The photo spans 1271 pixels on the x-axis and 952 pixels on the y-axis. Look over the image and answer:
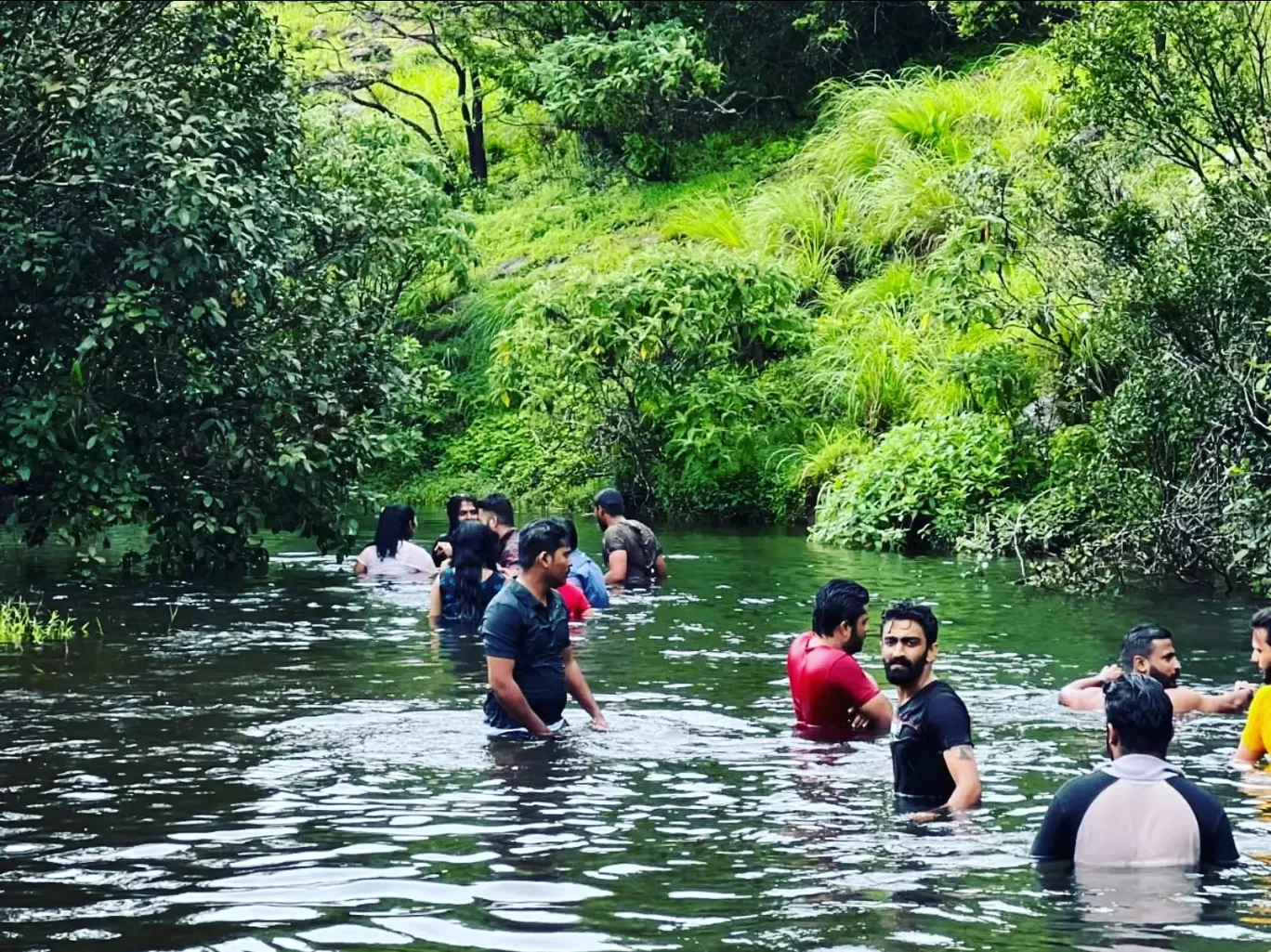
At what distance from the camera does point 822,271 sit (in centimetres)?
3478

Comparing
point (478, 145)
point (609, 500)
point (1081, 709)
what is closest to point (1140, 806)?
point (1081, 709)

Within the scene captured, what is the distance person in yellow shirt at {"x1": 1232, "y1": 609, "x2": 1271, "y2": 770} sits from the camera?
10.6 meters

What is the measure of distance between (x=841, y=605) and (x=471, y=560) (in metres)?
5.56

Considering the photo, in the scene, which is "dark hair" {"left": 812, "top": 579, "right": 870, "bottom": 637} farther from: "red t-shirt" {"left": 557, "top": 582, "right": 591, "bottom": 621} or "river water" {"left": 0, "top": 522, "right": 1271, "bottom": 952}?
"red t-shirt" {"left": 557, "top": 582, "right": 591, "bottom": 621}

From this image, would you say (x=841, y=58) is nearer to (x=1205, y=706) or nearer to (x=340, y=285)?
(x=340, y=285)

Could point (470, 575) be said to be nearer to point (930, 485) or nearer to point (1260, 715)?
point (1260, 715)

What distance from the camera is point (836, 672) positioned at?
11414 mm

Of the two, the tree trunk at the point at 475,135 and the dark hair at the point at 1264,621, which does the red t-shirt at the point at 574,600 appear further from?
the tree trunk at the point at 475,135

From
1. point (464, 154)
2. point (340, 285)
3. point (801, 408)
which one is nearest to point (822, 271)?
point (801, 408)

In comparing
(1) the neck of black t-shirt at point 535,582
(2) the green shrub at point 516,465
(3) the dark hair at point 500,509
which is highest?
(2) the green shrub at point 516,465

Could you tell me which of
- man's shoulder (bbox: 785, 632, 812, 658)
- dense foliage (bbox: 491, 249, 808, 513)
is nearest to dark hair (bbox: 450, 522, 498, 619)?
man's shoulder (bbox: 785, 632, 812, 658)

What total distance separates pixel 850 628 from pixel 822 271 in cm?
2411

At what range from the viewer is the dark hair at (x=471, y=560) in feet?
51.1

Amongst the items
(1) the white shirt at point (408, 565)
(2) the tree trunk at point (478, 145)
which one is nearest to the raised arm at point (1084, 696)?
(1) the white shirt at point (408, 565)
